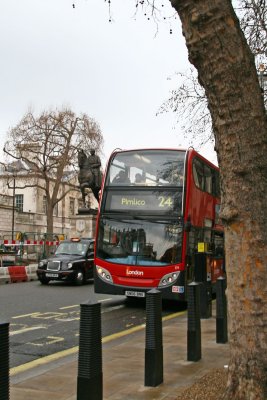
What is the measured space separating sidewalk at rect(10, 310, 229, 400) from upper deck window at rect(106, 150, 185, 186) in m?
5.23

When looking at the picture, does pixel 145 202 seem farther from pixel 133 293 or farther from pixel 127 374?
pixel 127 374

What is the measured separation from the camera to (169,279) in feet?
39.6

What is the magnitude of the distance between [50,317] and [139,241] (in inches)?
114

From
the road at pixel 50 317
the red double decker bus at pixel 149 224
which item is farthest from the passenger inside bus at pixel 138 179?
the road at pixel 50 317

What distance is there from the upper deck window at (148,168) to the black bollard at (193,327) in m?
5.82

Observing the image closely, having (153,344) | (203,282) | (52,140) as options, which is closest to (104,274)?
(203,282)

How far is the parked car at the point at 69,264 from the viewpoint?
19.0 m

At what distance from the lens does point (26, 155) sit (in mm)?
47438

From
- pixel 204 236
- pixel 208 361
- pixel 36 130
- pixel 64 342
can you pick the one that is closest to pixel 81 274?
pixel 204 236

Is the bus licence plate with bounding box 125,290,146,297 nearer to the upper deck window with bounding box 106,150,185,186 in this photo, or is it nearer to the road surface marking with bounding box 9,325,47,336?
the upper deck window with bounding box 106,150,185,186

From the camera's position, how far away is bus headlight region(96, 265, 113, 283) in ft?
41.0

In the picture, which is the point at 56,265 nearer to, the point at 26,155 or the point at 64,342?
the point at 64,342

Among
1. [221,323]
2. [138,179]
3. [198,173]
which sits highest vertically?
[198,173]

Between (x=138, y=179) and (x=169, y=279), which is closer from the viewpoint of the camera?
(x=169, y=279)
